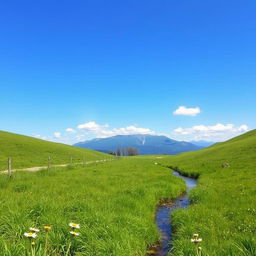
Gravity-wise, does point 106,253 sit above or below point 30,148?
below

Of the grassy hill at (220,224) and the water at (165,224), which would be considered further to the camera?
the water at (165,224)

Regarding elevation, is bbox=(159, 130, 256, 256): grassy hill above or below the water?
above

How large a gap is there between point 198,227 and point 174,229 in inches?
63.3

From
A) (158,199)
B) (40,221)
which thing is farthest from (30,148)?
(40,221)

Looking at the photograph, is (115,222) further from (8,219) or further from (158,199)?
(158,199)

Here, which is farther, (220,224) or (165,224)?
(165,224)

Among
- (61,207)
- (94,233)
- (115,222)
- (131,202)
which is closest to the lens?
(94,233)

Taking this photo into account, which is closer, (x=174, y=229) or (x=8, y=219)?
(x=8, y=219)

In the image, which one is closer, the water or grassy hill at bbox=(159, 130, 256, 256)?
grassy hill at bbox=(159, 130, 256, 256)

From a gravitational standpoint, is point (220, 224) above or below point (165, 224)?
above

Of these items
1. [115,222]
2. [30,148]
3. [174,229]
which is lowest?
[174,229]

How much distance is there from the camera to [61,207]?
11578 millimetres

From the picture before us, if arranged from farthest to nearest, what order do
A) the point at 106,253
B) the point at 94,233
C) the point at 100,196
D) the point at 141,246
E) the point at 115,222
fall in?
the point at 100,196 → the point at 115,222 → the point at 141,246 → the point at 94,233 → the point at 106,253

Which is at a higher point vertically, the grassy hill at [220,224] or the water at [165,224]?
the grassy hill at [220,224]
